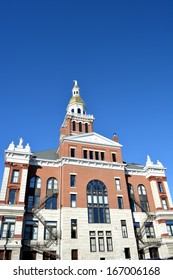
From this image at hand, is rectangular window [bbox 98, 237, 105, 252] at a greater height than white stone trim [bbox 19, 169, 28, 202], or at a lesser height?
lesser

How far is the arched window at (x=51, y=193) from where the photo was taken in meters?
32.0

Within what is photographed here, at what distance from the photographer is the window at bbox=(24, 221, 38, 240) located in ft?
95.0

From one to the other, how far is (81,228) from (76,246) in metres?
2.48

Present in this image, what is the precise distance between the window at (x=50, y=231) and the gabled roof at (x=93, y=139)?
14307 millimetres

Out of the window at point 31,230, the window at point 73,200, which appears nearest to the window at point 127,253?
the window at point 73,200

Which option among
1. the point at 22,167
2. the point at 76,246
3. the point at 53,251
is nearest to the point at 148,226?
the point at 76,246

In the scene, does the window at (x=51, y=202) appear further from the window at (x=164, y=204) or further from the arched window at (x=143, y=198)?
the window at (x=164, y=204)

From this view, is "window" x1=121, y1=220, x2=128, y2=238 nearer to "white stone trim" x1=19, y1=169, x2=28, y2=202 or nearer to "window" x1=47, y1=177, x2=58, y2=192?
"window" x1=47, y1=177, x2=58, y2=192

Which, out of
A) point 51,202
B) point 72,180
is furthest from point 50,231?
point 72,180

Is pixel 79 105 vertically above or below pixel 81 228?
above

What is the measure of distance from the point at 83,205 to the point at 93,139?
12.7 metres

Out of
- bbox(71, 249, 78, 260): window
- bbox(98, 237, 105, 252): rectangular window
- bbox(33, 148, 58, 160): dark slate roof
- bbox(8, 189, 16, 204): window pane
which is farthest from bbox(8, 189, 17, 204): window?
bbox(98, 237, 105, 252): rectangular window
